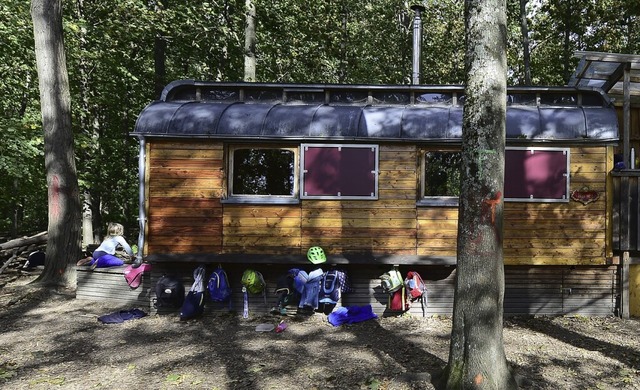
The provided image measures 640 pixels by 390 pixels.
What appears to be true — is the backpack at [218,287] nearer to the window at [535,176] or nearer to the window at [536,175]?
the window at [535,176]

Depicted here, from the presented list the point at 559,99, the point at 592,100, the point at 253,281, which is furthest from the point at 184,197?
the point at 592,100

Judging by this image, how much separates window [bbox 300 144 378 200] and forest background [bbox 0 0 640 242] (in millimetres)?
8250

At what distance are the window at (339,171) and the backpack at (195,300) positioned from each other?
7.63ft

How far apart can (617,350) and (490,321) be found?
3149 millimetres

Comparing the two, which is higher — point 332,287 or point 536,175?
point 536,175

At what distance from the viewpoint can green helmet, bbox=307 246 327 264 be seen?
7392 mm

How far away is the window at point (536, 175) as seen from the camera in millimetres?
7504

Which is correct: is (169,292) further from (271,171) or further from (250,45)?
(250,45)

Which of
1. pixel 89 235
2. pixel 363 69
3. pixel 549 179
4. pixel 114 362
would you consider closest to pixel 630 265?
pixel 549 179

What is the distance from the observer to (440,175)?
25.5 feet

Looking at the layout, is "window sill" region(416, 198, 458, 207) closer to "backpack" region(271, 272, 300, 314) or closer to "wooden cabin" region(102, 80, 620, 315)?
"wooden cabin" region(102, 80, 620, 315)

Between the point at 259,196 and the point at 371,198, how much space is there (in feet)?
6.55

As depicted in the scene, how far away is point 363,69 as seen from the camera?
2403 centimetres

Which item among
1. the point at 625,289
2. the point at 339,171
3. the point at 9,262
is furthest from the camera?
the point at 9,262
